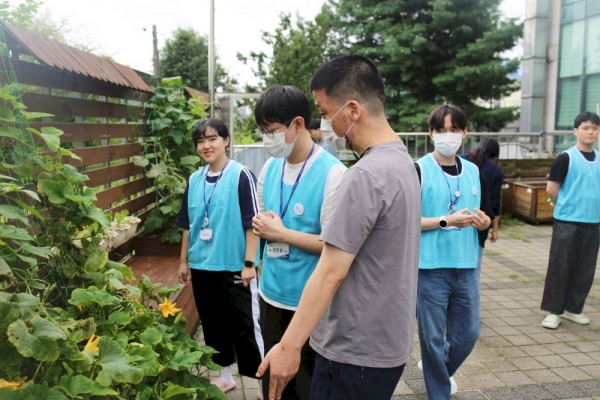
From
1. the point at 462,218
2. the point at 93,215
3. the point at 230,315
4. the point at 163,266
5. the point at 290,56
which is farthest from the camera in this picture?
the point at 290,56

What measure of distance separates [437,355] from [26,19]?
2847 millimetres

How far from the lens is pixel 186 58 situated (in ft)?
96.1

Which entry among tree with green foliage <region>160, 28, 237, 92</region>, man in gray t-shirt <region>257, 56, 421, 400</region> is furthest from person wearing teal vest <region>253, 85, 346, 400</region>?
tree with green foliage <region>160, 28, 237, 92</region>

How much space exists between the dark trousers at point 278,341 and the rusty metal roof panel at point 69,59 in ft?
5.86

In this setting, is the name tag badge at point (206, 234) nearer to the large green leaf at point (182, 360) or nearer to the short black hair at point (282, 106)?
the large green leaf at point (182, 360)

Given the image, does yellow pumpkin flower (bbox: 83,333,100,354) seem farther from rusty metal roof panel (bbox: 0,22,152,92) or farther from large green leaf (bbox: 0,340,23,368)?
rusty metal roof panel (bbox: 0,22,152,92)

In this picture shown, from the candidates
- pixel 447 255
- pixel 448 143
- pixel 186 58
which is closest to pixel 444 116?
pixel 448 143

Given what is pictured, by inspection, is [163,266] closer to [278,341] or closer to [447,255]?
[278,341]

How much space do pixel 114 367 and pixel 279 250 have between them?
0.95 m

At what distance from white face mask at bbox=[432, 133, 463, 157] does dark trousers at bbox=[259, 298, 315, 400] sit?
146 cm

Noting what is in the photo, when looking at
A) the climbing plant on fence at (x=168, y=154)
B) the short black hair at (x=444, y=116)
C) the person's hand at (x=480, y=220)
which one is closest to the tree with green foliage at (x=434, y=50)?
the climbing plant on fence at (x=168, y=154)

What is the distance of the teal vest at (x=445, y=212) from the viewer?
3.18 m

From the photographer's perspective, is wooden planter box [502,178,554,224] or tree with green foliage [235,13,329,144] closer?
wooden planter box [502,178,554,224]

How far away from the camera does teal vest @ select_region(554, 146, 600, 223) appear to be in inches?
186
